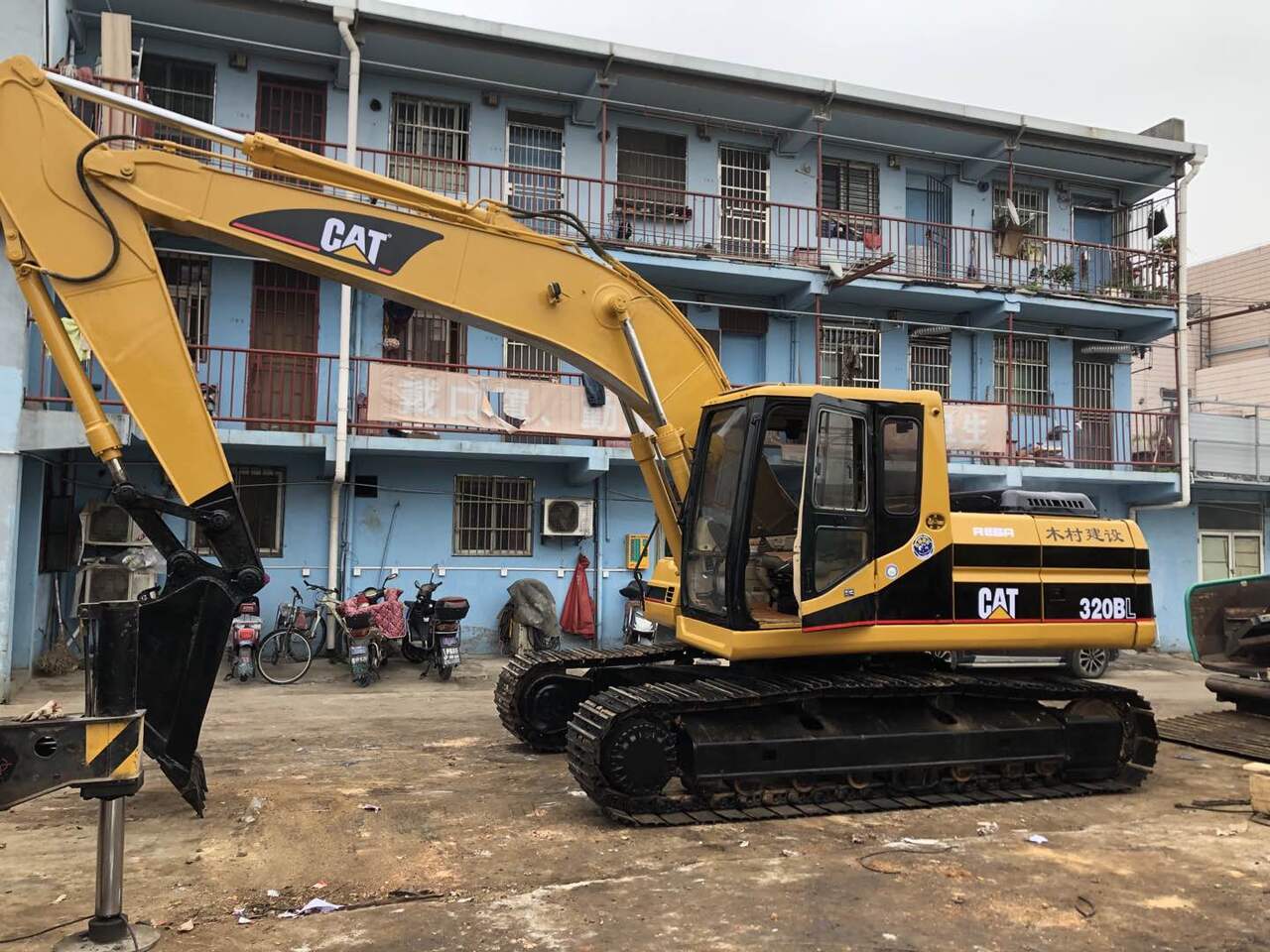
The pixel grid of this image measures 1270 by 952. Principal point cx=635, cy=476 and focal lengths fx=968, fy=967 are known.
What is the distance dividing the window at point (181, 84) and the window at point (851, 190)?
10.2 metres

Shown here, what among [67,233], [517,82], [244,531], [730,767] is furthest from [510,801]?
[517,82]

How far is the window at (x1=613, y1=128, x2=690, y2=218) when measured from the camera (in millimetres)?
16047

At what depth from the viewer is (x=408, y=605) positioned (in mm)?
13211

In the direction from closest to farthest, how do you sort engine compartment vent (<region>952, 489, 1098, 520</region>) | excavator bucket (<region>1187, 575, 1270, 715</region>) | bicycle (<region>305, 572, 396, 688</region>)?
1. engine compartment vent (<region>952, 489, 1098, 520</region>)
2. excavator bucket (<region>1187, 575, 1270, 715</region>)
3. bicycle (<region>305, 572, 396, 688</region>)

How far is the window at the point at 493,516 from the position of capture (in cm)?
1484

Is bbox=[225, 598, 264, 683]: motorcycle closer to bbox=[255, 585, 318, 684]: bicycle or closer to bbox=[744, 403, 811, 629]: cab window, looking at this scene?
bbox=[255, 585, 318, 684]: bicycle

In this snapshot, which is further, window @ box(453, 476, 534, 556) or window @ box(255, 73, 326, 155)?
window @ box(453, 476, 534, 556)

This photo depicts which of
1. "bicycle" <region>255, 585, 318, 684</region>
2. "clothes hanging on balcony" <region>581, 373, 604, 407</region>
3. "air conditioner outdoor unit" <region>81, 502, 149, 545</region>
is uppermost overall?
"clothes hanging on balcony" <region>581, 373, 604, 407</region>

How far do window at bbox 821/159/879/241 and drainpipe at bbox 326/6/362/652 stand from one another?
825 cm

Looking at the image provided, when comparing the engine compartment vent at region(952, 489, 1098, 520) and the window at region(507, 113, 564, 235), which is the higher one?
the window at region(507, 113, 564, 235)

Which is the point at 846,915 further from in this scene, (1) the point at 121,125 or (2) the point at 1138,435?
(2) the point at 1138,435

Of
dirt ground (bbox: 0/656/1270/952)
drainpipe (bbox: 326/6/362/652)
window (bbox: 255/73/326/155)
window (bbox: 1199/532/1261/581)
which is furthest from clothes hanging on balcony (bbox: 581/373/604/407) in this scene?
window (bbox: 1199/532/1261/581)

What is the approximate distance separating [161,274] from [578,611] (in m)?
10.1

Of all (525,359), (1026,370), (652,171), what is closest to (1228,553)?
(1026,370)
